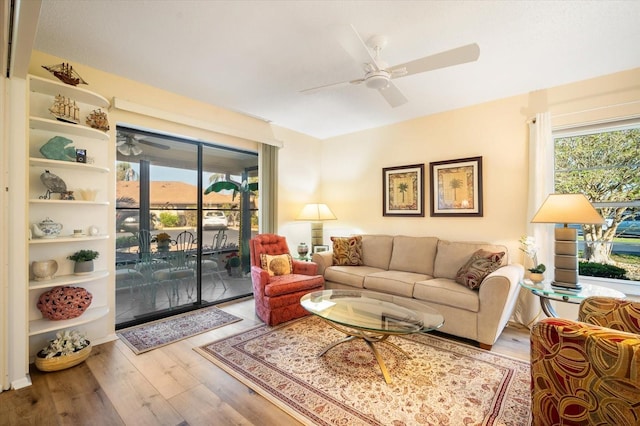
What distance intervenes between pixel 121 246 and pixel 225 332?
5.14ft

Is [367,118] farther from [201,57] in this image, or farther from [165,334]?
[165,334]

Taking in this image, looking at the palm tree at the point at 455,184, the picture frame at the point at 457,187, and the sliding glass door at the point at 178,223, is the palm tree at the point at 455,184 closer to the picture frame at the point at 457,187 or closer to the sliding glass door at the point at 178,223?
the picture frame at the point at 457,187

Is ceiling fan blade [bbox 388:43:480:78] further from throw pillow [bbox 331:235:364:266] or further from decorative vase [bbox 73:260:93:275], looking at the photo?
decorative vase [bbox 73:260:93:275]

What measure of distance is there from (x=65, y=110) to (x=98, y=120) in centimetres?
24

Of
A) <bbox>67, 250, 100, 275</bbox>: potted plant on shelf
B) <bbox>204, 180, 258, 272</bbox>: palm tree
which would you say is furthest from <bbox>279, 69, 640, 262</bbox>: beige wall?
<bbox>67, 250, 100, 275</bbox>: potted plant on shelf

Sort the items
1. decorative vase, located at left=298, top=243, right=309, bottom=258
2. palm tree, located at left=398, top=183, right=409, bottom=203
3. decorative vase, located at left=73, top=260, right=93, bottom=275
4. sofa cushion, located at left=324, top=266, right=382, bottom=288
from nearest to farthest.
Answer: decorative vase, located at left=73, top=260, right=93, bottom=275 → sofa cushion, located at left=324, top=266, right=382, bottom=288 → palm tree, located at left=398, top=183, right=409, bottom=203 → decorative vase, located at left=298, top=243, right=309, bottom=258

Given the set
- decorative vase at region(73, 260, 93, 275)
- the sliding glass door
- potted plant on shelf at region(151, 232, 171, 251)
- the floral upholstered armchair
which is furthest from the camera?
potted plant on shelf at region(151, 232, 171, 251)

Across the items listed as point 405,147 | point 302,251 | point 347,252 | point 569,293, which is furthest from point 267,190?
point 569,293

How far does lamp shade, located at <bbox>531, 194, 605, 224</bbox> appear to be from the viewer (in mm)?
2375

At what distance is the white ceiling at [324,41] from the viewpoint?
201 centimetres

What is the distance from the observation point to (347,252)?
4.25 meters

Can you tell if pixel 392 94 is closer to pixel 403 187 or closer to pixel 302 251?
pixel 403 187

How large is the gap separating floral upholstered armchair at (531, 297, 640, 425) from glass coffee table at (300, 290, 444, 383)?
796 mm

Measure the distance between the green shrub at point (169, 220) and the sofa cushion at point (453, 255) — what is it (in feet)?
11.1
